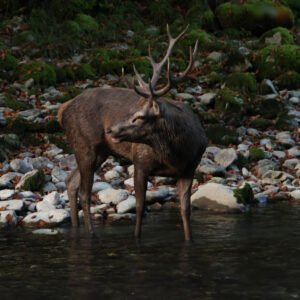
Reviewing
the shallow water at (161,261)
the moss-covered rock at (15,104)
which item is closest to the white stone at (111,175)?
the shallow water at (161,261)

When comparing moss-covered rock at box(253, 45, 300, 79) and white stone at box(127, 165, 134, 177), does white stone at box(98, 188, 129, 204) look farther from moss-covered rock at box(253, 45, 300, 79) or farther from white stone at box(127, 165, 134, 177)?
moss-covered rock at box(253, 45, 300, 79)

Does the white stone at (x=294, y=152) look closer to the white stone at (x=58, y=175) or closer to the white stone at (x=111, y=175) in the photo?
the white stone at (x=111, y=175)

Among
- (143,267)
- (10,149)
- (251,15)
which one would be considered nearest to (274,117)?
(10,149)

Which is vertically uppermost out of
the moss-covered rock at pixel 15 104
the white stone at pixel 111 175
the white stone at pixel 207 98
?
the white stone at pixel 207 98

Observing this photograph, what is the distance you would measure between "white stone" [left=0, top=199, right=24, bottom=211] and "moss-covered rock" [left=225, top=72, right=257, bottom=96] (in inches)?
340

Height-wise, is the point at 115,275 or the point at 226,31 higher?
the point at 226,31

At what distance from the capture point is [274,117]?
18.3 meters

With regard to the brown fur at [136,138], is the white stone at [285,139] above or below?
below

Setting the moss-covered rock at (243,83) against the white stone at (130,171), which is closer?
the white stone at (130,171)

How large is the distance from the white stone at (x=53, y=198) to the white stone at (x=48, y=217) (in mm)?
642

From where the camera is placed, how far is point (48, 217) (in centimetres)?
1119

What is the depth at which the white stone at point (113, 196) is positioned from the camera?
12234 mm

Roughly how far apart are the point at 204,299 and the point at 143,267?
1510mm

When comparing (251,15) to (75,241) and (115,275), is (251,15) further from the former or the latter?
(115,275)
